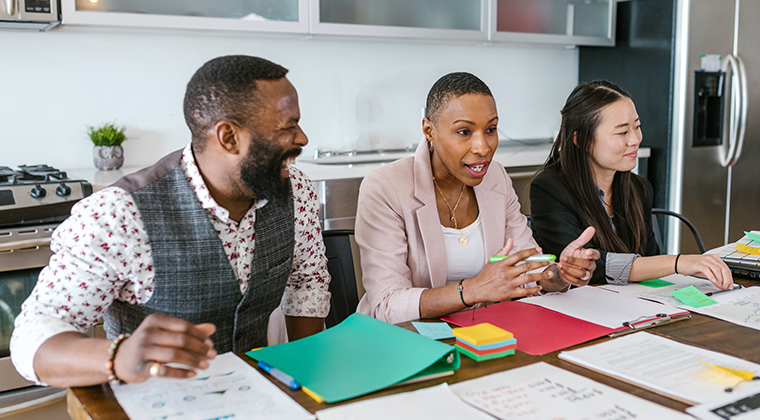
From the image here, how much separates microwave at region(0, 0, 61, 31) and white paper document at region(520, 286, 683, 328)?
84.3 inches

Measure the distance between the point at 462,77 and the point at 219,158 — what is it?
709 mm

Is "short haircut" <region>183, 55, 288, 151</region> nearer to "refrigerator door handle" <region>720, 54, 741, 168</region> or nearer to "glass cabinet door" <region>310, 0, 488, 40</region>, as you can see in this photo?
"glass cabinet door" <region>310, 0, 488, 40</region>

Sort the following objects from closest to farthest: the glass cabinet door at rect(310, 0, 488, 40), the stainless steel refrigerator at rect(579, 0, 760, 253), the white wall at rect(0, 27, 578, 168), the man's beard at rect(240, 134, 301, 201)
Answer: the man's beard at rect(240, 134, 301, 201) → the white wall at rect(0, 27, 578, 168) → the glass cabinet door at rect(310, 0, 488, 40) → the stainless steel refrigerator at rect(579, 0, 760, 253)

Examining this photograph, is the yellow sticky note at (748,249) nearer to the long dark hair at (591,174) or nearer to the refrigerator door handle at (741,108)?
the long dark hair at (591,174)

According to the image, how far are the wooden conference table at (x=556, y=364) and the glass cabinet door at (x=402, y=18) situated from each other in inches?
82.5

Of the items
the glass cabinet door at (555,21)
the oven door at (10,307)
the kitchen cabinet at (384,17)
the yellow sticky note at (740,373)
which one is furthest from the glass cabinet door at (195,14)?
the yellow sticky note at (740,373)

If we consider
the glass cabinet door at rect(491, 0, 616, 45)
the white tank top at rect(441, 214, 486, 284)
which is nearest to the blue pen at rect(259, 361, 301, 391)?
the white tank top at rect(441, 214, 486, 284)

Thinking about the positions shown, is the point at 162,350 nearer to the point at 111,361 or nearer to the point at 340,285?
the point at 111,361

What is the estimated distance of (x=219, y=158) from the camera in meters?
1.22

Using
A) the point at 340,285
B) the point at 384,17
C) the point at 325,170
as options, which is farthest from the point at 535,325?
the point at 384,17

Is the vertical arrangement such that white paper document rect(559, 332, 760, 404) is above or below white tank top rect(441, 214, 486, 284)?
below

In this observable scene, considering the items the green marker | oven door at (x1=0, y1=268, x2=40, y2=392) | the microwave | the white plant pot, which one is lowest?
oven door at (x1=0, y1=268, x2=40, y2=392)

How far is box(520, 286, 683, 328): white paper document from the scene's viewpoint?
1.29 meters

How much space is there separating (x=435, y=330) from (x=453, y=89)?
2.24 ft
